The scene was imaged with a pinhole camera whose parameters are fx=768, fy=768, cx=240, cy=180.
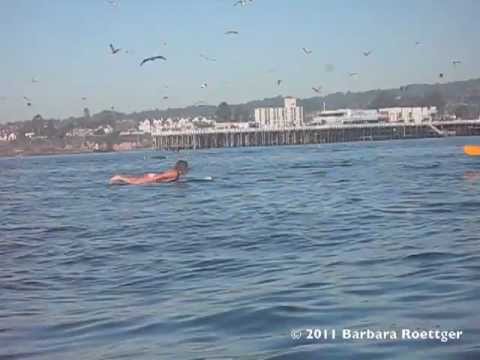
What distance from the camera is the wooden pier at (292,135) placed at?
12544 cm

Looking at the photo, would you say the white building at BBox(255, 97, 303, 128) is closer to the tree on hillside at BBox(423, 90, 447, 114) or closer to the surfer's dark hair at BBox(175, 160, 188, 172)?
the tree on hillside at BBox(423, 90, 447, 114)

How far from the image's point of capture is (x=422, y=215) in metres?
13.4

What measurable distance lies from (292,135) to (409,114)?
19938mm

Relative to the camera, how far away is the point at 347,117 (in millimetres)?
133375

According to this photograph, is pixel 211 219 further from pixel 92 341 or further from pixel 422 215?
pixel 92 341

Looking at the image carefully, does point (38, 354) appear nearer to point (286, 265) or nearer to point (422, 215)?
point (286, 265)

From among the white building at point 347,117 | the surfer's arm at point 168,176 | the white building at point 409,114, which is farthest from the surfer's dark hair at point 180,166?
the white building at point 347,117

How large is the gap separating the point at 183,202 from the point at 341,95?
4424 inches

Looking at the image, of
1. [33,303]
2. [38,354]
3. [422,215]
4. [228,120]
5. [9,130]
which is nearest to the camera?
[38,354]

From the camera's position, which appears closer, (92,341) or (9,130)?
(92,341)

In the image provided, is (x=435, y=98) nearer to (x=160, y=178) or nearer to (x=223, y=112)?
(x=223, y=112)

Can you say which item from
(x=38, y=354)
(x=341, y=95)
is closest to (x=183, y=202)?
(x=38, y=354)

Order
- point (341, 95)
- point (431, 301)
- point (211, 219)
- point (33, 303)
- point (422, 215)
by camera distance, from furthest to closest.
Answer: point (341, 95) → point (211, 219) → point (422, 215) → point (33, 303) → point (431, 301)

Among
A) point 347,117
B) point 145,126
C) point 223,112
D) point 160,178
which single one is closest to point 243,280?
point 160,178
